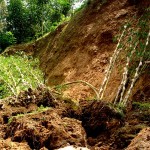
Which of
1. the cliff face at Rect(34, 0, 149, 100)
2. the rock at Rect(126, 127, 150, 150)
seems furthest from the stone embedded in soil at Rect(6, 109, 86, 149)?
the cliff face at Rect(34, 0, 149, 100)

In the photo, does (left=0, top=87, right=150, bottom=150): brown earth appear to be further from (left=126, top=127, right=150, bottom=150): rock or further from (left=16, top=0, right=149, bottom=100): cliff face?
(left=16, top=0, right=149, bottom=100): cliff face

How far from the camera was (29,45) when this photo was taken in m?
24.3

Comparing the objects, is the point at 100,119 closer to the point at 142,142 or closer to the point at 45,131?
the point at 45,131

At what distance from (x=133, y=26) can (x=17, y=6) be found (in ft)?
55.1

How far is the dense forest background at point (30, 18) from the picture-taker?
27656 millimetres

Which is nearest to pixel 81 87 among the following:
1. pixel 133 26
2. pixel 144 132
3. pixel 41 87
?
pixel 133 26

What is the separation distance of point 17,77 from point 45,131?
9.85m

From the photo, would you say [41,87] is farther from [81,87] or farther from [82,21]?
[82,21]

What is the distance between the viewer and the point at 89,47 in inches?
604

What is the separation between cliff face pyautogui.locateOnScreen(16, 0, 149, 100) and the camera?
13.3 m

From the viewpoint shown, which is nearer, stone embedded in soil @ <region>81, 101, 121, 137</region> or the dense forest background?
stone embedded in soil @ <region>81, 101, 121, 137</region>

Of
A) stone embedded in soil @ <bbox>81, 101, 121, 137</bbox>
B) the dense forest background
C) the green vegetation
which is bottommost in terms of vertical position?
stone embedded in soil @ <bbox>81, 101, 121, 137</bbox>

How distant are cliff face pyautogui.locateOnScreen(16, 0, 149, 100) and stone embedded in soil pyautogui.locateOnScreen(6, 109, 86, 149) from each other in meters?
5.93

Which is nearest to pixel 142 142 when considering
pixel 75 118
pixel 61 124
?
pixel 61 124
